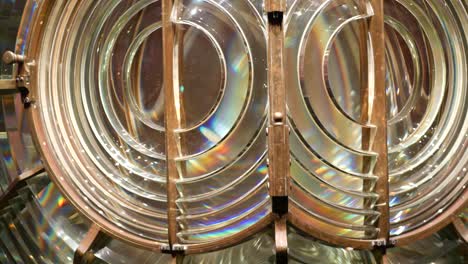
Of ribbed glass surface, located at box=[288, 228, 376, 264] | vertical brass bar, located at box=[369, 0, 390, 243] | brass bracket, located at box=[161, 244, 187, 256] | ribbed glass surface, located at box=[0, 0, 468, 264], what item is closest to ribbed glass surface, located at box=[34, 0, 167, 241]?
ribbed glass surface, located at box=[0, 0, 468, 264]

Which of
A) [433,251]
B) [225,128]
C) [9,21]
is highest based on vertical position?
[9,21]

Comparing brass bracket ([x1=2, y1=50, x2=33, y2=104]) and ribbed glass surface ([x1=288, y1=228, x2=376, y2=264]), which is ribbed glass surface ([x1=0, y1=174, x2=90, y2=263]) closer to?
brass bracket ([x1=2, y1=50, x2=33, y2=104])

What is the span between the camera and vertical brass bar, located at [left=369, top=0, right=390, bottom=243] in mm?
1395

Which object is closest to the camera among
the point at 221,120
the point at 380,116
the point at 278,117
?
the point at 278,117

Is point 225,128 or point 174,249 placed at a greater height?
point 225,128

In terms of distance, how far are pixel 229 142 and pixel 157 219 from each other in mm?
226

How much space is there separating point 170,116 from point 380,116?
1.38 feet

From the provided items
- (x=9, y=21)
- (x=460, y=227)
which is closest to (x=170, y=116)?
(x=9, y=21)

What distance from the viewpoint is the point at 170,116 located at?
1445 mm

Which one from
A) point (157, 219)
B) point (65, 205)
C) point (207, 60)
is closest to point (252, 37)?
point (207, 60)

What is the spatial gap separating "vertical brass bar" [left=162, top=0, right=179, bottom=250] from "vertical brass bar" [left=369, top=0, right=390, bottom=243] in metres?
0.41

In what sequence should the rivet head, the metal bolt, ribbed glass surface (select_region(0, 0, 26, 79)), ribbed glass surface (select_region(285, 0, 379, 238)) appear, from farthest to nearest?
ribbed glass surface (select_region(0, 0, 26, 79)) < the metal bolt < ribbed glass surface (select_region(285, 0, 379, 238)) < the rivet head

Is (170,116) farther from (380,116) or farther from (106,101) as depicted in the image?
(380,116)

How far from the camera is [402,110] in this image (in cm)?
155
